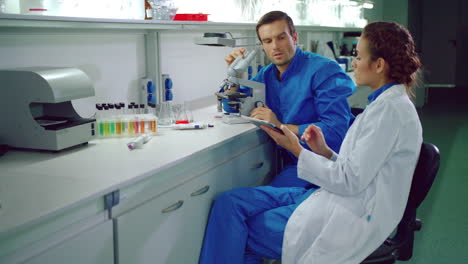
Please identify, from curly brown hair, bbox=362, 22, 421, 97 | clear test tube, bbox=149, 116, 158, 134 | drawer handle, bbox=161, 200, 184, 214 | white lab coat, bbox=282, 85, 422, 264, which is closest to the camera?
white lab coat, bbox=282, 85, 422, 264

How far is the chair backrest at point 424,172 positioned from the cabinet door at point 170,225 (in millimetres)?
787

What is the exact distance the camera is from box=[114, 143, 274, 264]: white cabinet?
1.61m

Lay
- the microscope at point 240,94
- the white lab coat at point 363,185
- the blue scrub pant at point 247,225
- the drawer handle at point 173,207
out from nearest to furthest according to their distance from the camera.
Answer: the white lab coat at point 363,185 → the drawer handle at point 173,207 → the blue scrub pant at point 247,225 → the microscope at point 240,94

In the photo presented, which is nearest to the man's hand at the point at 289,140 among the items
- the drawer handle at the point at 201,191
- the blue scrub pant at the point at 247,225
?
the blue scrub pant at the point at 247,225

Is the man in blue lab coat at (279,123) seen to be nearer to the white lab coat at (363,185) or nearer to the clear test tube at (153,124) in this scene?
the white lab coat at (363,185)

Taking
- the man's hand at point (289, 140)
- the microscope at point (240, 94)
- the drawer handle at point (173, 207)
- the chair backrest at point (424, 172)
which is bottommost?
the drawer handle at point (173, 207)

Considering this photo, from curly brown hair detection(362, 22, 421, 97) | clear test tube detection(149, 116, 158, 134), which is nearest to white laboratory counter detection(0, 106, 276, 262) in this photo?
clear test tube detection(149, 116, 158, 134)

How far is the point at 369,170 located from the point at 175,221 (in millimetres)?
730

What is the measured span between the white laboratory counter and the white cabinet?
54 millimetres

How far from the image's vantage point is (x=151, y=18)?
2.54 metres

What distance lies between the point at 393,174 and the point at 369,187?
3.4 inches

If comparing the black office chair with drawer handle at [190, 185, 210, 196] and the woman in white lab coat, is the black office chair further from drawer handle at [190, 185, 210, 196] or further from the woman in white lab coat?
drawer handle at [190, 185, 210, 196]

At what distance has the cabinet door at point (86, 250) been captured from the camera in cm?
128

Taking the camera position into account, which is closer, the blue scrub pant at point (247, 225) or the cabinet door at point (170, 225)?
the cabinet door at point (170, 225)
